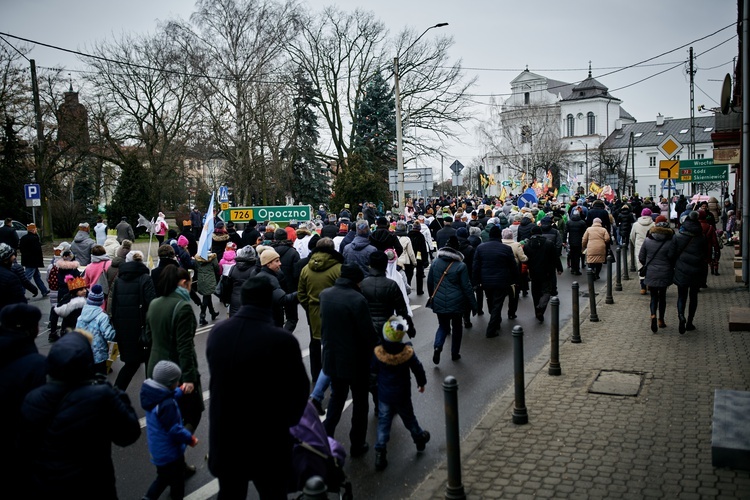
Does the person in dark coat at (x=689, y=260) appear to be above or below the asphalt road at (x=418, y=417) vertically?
above

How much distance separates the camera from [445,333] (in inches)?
389

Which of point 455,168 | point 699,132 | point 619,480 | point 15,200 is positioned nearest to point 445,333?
point 619,480

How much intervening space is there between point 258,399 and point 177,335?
2.21 meters

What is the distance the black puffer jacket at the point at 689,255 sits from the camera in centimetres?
1099

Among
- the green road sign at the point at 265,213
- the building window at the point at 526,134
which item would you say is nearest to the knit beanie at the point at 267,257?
the green road sign at the point at 265,213

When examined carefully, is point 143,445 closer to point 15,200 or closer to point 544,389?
point 544,389

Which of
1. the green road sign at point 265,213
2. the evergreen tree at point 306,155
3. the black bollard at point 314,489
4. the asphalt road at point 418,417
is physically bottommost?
the asphalt road at point 418,417

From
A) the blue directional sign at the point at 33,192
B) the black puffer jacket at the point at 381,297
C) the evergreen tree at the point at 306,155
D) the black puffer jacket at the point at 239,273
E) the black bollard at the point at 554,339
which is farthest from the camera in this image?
the evergreen tree at the point at 306,155

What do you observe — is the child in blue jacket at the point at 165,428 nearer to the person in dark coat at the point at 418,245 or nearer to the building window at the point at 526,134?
the person in dark coat at the point at 418,245

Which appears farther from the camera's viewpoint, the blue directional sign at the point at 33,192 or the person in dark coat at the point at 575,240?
the blue directional sign at the point at 33,192

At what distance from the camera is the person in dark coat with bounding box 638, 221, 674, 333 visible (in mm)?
11164

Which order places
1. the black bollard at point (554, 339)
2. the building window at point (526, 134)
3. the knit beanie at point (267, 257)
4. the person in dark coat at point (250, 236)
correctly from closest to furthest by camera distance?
the knit beanie at point (267, 257), the black bollard at point (554, 339), the person in dark coat at point (250, 236), the building window at point (526, 134)

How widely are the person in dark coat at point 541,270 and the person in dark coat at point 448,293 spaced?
334 centimetres

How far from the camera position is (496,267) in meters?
11.8
